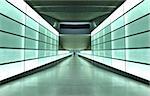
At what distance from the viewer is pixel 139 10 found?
916 cm

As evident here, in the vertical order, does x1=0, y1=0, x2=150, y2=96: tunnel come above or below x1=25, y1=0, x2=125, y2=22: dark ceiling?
below

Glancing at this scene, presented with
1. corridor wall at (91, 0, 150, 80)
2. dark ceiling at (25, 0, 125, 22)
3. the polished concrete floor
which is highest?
dark ceiling at (25, 0, 125, 22)

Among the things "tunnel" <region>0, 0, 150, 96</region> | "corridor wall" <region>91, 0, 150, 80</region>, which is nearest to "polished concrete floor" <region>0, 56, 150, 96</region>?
"tunnel" <region>0, 0, 150, 96</region>

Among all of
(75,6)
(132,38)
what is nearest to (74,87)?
(132,38)

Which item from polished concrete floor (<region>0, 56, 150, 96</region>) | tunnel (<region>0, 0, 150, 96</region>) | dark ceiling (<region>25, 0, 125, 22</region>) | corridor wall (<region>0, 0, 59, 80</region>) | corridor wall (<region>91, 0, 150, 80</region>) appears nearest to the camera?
polished concrete floor (<region>0, 56, 150, 96</region>)

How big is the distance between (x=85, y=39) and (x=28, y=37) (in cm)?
2584

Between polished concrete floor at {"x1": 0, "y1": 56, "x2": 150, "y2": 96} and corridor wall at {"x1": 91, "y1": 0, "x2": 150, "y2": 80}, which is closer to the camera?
polished concrete floor at {"x1": 0, "y1": 56, "x2": 150, "y2": 96}

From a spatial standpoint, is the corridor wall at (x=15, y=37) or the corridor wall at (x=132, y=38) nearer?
the corridor wall at (x=132, y=38)

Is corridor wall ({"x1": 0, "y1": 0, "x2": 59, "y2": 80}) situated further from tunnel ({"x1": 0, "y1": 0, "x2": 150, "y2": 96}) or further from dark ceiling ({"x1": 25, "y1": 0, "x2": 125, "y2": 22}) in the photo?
dark ceiling ({"x1": 25, "y1": 0, "x2": 125, "y2": 22})

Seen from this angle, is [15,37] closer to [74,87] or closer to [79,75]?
[79,75]

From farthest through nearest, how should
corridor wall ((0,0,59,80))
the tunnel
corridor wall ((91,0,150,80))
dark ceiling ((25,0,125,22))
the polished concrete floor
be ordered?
dark ceiling ((25,0,125,22)) < corridor wall ((0,0,59,80)) < corridor wall ((91,0,150,80)) < the tunnel < the polished concrete floor

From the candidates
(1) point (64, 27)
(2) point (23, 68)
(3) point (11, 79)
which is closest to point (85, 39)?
(1) point (64, 27)

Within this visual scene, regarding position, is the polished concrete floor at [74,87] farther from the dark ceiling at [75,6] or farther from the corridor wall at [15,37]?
the dark ceiling at [75,6]

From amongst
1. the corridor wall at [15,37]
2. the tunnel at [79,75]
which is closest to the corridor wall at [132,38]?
the tunnel at [79,75]
